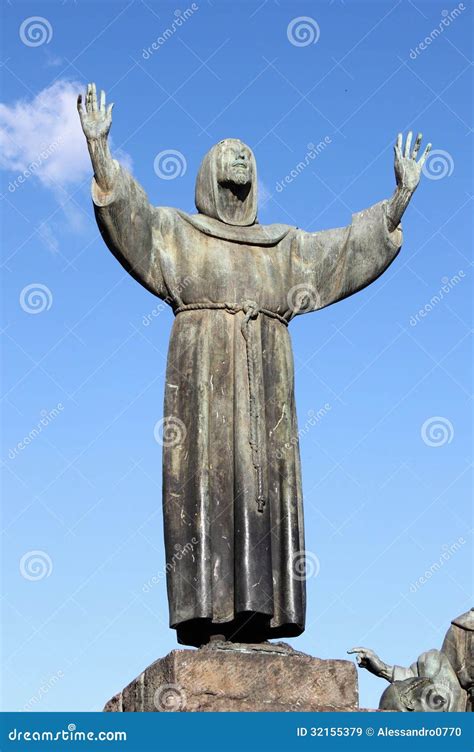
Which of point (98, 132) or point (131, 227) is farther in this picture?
point (131, 227)

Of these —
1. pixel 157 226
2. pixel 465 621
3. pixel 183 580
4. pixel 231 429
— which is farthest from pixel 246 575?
pixel 157 226

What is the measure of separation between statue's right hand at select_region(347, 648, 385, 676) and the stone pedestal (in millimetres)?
1412

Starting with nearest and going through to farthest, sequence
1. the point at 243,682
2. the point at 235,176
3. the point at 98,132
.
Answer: the point at 243,682, the point at 98,132, the point at 235,176

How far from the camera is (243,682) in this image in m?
11.2

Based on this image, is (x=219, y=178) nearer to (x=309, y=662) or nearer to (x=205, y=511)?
(x=205, y=511)

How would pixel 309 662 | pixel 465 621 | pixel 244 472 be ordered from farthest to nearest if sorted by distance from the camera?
pixel 465 621, pixel 244 472, pixel 309 662

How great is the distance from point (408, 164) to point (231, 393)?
314 cm

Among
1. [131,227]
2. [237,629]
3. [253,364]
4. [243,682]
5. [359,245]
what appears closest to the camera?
[243,682]

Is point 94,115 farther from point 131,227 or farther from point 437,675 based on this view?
point 437,675

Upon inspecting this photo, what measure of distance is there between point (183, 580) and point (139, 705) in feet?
3.96

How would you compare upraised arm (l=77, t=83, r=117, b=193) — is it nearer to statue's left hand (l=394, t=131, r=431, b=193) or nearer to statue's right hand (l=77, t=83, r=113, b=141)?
statue's right hand (l=77, t=83, r=113, b=141)

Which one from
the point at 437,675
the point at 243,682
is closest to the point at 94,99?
the point at 243,682

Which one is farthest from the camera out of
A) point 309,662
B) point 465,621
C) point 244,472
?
point 465,621

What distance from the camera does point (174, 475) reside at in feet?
40.8
